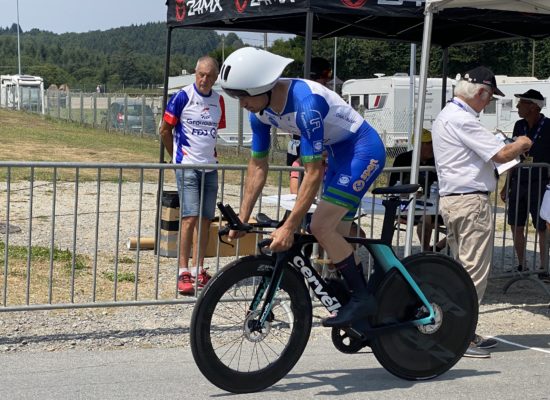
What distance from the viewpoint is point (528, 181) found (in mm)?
8391

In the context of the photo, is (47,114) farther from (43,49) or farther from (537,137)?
(43,49)

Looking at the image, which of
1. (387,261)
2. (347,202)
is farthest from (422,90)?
(347,202)

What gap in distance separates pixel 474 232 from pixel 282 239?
6.11 ft

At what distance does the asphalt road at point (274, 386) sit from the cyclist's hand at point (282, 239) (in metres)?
Answer: 0.82

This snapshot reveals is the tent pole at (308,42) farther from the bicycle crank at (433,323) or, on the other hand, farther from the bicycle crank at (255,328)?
the bicycle crank at (255,328)

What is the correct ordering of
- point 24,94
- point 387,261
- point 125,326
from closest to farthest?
1. point 387,261
2. point 125,326
3. point 24,94

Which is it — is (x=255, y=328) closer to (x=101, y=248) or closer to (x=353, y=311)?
(x=353, y=311)

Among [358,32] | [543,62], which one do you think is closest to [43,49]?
[543,62]

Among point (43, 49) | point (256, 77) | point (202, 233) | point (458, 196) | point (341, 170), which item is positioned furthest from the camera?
point (43, 49)

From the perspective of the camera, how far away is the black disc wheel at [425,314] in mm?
5301

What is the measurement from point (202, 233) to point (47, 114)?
37.3 metres

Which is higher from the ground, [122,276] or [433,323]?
[433,323]

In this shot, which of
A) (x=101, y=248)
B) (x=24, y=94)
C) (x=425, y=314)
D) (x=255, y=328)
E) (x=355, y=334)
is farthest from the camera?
(x=24, y=94)

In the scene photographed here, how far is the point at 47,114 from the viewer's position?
4344cm
